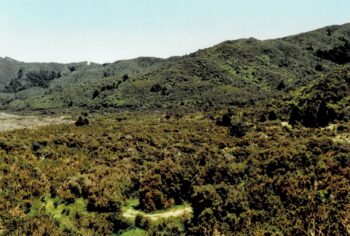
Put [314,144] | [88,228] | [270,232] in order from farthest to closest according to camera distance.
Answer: [314,144] < [88,228] < [270,232]

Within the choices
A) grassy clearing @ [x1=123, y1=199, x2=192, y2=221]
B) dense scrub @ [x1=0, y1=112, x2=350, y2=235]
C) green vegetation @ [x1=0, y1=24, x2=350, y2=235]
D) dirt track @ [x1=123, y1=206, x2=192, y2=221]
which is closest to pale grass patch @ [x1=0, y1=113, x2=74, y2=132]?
green vegetation @ [x1=0, y1=24, x2=350, y2=235]

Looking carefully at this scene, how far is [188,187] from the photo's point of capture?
23.3 meters

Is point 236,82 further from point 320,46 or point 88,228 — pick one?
point 88,228

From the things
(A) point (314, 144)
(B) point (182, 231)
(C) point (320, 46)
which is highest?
(C) point (320, 46)

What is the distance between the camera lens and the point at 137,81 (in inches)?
4968

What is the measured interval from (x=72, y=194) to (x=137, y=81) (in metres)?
104

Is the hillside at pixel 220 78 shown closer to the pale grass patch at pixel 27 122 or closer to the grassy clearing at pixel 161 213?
the pale grass patch at pixel 27 122

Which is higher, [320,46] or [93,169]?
[320,46]

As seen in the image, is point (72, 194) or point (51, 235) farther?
point (72, 194)

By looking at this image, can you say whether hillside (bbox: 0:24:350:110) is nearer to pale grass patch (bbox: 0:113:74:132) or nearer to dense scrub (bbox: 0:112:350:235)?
pale grass patch (bbox: 0:113:74:132)

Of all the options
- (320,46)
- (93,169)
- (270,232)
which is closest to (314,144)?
(270,232)

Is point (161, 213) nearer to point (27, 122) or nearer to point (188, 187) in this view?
point (188, 187)

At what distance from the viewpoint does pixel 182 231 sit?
61.1ft

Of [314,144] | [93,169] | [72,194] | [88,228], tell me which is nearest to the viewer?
[88,228]
